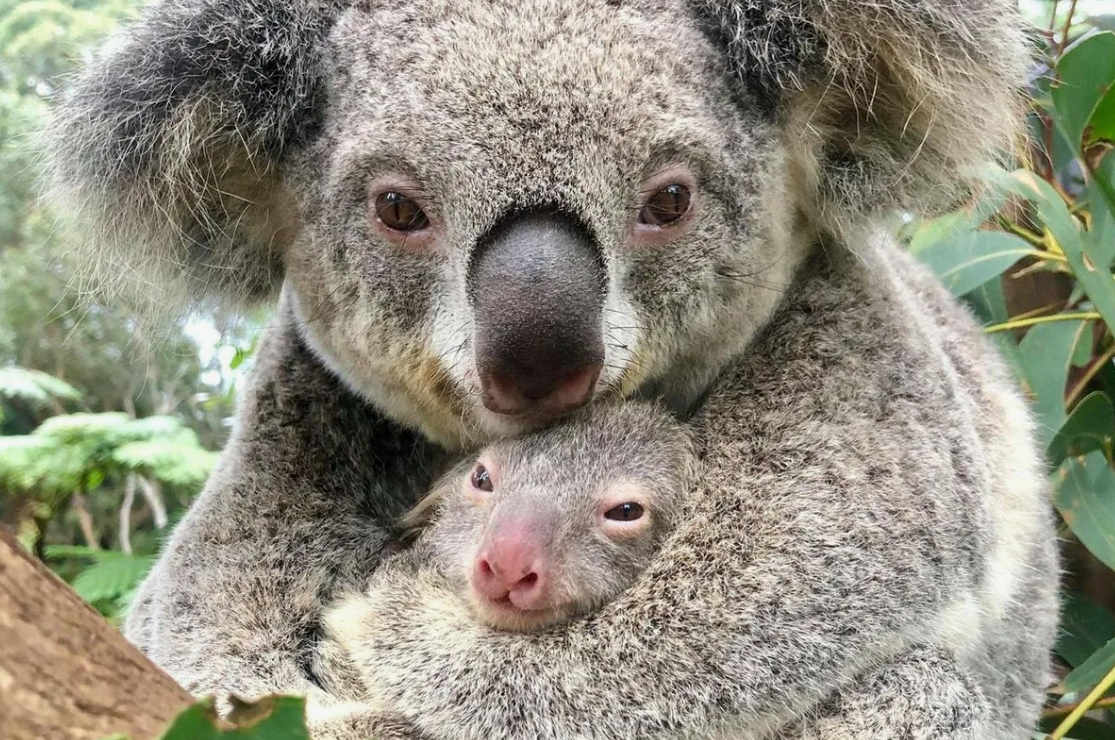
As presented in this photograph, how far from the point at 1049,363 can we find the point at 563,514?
66.8 inches

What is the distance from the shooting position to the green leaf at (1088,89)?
222cm

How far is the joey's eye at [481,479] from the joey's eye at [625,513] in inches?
8.8

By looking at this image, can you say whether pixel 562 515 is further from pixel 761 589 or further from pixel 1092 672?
pixel 1092 672

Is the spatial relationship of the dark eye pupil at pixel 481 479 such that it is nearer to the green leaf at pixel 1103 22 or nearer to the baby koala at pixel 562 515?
the baby koala at pixel 562 515

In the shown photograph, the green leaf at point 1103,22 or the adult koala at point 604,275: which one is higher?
the green leaf at point 1103,22

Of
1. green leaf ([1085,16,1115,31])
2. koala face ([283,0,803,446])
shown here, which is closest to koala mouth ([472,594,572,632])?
koala face ([283,0,803,446])

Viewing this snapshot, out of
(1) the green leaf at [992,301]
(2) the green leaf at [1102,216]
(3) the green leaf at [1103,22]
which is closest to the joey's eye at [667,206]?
(2) the green leaf at [1102,216]

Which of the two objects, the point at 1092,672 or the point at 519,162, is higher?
the point at 519,162

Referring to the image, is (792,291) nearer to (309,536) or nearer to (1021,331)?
(309,536)

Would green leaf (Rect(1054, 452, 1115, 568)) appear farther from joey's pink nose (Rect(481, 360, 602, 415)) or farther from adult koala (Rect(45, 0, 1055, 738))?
joey's pink nose (Rect(481, 360, 602, 415))

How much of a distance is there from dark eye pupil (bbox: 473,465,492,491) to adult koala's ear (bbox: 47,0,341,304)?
1.90 feet

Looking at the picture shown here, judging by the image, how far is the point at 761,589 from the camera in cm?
165

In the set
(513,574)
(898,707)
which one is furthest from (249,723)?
(898,707)

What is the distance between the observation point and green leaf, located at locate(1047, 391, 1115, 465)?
253 cm
